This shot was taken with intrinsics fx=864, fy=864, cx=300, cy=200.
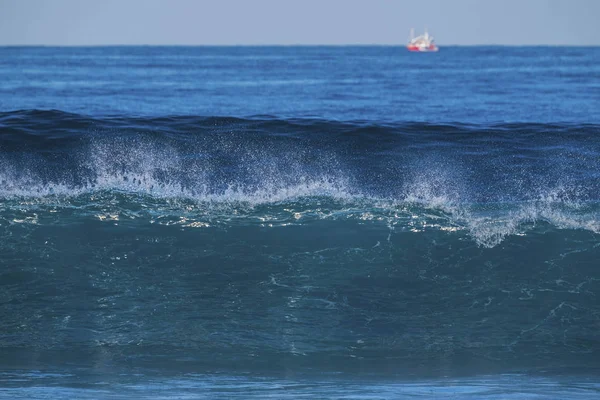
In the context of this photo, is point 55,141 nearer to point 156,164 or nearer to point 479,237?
point 156,164

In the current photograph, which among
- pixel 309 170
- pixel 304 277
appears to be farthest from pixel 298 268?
pixel 309 170

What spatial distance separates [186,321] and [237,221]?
310 cm

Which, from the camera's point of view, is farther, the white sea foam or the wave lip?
the wave lip

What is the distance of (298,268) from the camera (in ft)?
38.8

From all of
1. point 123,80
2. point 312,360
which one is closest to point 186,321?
point 312,360

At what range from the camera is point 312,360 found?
924 cm

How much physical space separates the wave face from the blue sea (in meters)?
0.03

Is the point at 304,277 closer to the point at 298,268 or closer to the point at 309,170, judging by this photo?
the point at 298,268

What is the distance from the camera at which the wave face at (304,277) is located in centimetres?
950

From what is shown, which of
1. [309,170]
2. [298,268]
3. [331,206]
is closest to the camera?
[298,268]

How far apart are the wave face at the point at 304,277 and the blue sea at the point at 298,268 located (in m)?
0.03

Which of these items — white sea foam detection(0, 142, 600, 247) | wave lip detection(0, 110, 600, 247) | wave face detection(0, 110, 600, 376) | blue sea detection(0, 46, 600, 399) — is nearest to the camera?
blue sea detection(0, 46, 600, 399)

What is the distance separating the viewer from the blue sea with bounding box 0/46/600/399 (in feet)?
29.0

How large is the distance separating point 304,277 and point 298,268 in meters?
0.30
